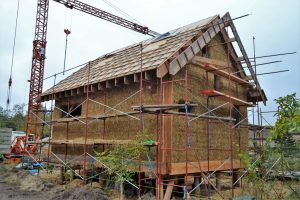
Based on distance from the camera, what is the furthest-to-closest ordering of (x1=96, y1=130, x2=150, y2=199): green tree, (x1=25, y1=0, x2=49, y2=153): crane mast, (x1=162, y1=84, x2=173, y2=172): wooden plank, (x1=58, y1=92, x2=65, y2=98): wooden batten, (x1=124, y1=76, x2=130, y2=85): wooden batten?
(x1=25, y1=0, x2=49, y2=153): crane mast → (x1=58, y1=92, x2=65, y2=98): wooden batten → (x1=124, y1=76, x2=130, y2=85): wooden batten → (x1=162, y1=84, x2=173, y2=172): wooden plank → (x1=96, y1=130, x2=150, y2=199): green tree

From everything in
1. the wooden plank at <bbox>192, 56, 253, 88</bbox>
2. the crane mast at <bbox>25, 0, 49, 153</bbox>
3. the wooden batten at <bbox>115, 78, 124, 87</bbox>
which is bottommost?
the wooden batten at <bbox>115, 78, 124, 87</bbox>

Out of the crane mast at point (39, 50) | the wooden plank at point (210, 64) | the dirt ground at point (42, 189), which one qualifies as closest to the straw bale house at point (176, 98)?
the wooden plank at point (210, 64)

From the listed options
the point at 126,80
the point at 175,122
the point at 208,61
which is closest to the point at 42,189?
the point at 126,80

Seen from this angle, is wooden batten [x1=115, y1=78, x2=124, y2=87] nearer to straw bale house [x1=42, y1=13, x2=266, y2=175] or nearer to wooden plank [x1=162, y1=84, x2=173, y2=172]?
straw bale house [x1=42, y1=13, x2=266, y2=175]

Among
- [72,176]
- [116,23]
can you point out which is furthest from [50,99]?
[116,23]

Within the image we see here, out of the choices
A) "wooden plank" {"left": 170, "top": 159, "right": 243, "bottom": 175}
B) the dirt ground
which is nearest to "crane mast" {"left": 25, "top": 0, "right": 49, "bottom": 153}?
the dirt ground

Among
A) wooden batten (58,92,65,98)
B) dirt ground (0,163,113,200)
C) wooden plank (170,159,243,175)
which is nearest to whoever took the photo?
dirt ground (0,163,113,200)

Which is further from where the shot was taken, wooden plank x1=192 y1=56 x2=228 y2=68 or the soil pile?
wooden plank x1=192 y1=56 x2=228 y2=68

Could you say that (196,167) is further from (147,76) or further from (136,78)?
(136,78)

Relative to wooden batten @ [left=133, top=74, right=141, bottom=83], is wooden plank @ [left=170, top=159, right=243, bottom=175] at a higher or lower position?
lower

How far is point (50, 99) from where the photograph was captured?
17406mm

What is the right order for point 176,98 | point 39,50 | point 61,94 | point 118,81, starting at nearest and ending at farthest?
point 176,98 → point 118,81 → point 61,94 → point 39,50

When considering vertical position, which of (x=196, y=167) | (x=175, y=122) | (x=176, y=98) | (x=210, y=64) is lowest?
(x=196, y=167)

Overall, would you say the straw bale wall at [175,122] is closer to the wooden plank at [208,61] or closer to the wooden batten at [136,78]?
the wooden plank at [208,61]
